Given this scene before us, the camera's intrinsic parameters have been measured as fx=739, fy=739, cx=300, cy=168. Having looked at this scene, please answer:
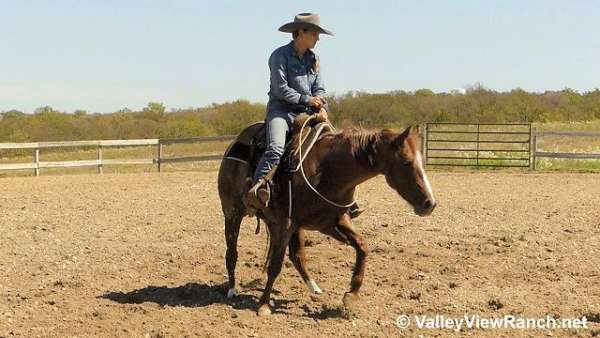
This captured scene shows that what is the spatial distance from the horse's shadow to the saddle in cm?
121

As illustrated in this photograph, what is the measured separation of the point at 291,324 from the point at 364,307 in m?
0.70

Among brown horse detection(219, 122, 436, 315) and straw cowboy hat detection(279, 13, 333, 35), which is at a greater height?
straw cowboy hat detection(279, 13, 333, 35)

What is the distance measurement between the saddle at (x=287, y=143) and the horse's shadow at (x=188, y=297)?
3.97ft

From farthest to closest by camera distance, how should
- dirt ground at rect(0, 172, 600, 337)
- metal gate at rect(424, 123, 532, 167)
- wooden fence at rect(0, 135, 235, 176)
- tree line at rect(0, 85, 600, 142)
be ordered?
1. tree line at rect(0, 85, 600, 142)
2. wooden fence at rect(0, 135, 235, 176)
3. metal gate at rect(424, 123, 532, 167)
4. dirt ground at rect(0, 172, 600, 337)

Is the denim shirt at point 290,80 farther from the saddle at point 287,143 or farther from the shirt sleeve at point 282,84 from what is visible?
the saddle at point 287,143

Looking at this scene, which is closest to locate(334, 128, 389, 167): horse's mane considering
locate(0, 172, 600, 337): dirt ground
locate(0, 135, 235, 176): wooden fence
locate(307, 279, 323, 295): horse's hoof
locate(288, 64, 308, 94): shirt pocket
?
locate(288, 64, 308, 94): shirt pocket

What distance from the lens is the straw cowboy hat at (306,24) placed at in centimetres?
641

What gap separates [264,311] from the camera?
6.07m

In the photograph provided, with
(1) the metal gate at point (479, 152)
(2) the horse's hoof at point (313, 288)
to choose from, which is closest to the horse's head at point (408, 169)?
(2) the horse's hoof at point (313, 288)

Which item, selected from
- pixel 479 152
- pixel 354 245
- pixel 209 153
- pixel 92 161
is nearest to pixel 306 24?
pixel 354 245

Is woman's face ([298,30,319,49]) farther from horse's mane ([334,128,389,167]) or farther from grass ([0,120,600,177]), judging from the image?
grass ([0,120,600,177])

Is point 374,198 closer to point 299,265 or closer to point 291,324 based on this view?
point 299,265

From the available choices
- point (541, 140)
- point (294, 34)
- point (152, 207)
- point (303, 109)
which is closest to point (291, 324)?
point (303, 109)

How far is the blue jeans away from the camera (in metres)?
6.30
